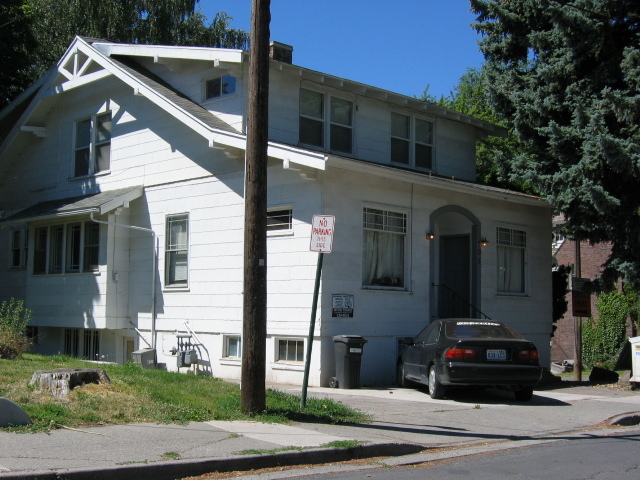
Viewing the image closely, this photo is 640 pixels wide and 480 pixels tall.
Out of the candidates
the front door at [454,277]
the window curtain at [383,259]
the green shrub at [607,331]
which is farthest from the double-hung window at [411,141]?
the green shrub at [607,331]

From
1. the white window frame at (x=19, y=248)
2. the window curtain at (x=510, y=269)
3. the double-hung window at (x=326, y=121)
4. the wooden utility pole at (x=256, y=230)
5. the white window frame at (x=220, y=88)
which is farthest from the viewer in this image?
the white window frame at (x=19, y=248)

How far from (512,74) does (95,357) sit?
12.6 metres

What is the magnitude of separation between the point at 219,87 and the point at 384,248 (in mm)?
5452

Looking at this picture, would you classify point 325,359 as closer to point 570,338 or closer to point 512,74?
point 512,74

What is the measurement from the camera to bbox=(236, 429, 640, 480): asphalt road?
7656mm

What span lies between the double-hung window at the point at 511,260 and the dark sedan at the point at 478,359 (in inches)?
213

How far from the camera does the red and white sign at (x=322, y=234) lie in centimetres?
1096

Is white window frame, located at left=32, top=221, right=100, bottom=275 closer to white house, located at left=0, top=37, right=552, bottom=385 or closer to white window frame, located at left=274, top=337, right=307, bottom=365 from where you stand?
white house, located at left=0, top=37, right=552, bottom=385

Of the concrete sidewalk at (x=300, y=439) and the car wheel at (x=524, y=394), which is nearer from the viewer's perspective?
the concrete sidewalk at (x=300, y=439)

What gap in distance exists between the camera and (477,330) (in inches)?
534

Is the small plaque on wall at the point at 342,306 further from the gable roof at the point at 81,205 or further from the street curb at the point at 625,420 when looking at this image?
the gable roof at the point at 81,205

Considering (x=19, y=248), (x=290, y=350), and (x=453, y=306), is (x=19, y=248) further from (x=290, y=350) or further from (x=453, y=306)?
(x=453, y=306)

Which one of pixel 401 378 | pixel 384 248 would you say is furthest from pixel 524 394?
pixel 384 248

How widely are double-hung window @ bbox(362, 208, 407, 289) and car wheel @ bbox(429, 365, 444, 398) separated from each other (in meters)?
→ 2.86
